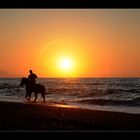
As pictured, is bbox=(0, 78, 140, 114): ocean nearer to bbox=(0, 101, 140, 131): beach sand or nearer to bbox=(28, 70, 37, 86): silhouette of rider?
bbox=(28, 70, 37, 86): silhouette of rider

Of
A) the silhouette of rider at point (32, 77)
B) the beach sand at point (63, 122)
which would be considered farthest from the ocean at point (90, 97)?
the beach sand at point (63, 122)

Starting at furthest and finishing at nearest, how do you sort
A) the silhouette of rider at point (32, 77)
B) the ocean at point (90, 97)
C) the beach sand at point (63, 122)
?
1. the ocean at point (90, 97)
2. the silhouette of rider at point (32, 77)
3. the beach sand at point (63, 122)

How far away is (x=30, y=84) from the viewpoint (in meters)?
18.5

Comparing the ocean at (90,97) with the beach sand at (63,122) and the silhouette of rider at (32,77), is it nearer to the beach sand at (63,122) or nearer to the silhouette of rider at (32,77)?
the silhouette of rider at (32,77)

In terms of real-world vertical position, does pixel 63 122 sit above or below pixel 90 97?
above

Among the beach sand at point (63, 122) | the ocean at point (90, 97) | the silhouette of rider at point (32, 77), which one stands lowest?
the ocean at point (90, 97)

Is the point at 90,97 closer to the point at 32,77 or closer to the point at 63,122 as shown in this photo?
the point at 32,77

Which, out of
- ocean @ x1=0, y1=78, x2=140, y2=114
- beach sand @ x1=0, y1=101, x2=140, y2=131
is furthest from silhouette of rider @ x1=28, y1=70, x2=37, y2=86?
beach sand @ x1=0, y1=101, x2=140, y2=131

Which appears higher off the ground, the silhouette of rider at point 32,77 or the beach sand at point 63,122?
the silhouette of rider at point 32,77

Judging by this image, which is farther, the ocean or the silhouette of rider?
the ocean

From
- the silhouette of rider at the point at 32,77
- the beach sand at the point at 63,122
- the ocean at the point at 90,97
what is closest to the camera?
the beach sand at the point at 63,122

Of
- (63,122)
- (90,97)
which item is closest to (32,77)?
(63,122)
